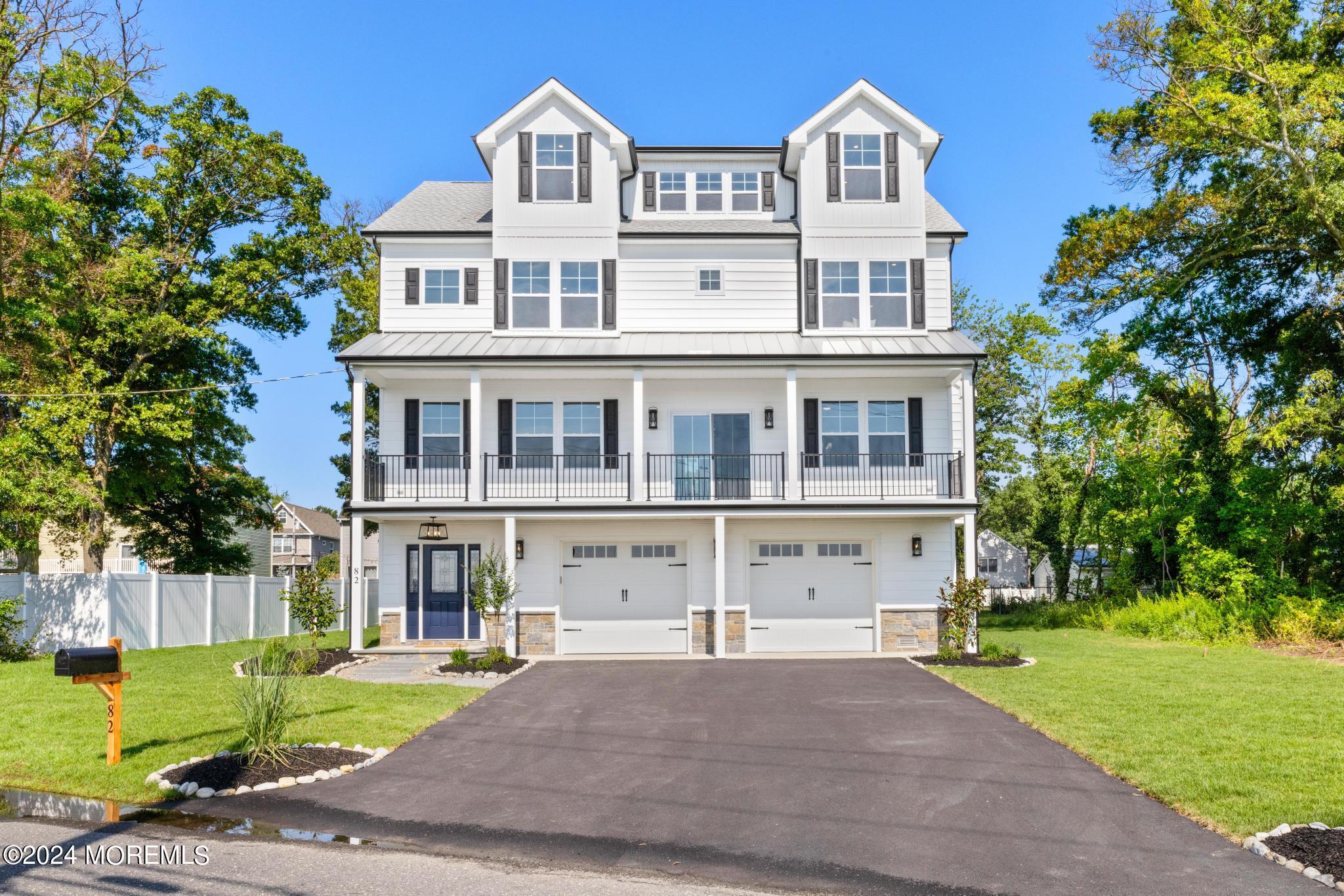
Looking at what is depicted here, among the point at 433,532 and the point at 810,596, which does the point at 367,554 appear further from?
the point at 810,596

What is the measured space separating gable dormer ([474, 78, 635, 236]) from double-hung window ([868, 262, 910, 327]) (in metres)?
5.65

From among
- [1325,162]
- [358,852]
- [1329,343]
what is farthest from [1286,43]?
[358,852]

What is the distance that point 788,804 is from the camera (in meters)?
8.44

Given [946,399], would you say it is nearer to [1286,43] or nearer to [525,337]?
[525,337]

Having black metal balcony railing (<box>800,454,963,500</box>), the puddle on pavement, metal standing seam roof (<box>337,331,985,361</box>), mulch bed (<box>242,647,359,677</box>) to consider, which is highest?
metal standing seam roof (<box>337,331,985,361</box>)

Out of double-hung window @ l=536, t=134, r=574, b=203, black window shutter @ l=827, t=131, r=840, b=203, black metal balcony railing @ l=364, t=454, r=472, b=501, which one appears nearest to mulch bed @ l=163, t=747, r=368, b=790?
black metal balcony railing @ l=364, t=454, r=472, b=501

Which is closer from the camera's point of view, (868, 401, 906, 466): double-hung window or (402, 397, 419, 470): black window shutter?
(402, 397, 419, 470): black window shutter

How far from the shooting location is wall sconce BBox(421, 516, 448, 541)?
19.6 metres

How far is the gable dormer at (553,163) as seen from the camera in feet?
68.5

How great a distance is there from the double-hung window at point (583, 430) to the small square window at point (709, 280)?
11.2ft

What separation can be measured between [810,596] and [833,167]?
907cm

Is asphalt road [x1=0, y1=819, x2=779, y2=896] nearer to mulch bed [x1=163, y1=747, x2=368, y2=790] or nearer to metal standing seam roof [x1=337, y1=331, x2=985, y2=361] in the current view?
mulch bed [x1=163, y1=747, x2=368, y2=790]

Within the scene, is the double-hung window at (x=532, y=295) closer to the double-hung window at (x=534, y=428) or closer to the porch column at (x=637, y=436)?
the double-hung window at (x=534, y=428)

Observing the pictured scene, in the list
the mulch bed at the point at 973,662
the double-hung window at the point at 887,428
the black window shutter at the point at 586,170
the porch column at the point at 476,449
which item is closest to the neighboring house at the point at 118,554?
the porch column at the point at 476,449
